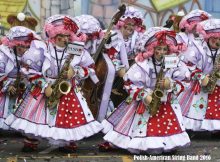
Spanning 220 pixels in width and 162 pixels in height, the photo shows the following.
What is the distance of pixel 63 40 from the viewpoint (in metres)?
9.66

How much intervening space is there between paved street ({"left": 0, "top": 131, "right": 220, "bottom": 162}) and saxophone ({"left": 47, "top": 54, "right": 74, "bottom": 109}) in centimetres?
65

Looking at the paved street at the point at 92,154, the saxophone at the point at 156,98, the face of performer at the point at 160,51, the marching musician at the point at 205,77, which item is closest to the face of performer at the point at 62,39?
the face of performer at the point at 160,51

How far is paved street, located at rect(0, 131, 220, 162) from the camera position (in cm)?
914

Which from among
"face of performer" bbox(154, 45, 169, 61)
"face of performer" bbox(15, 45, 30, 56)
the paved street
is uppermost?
"face of performer" bbox(154, 45, 169, 61)

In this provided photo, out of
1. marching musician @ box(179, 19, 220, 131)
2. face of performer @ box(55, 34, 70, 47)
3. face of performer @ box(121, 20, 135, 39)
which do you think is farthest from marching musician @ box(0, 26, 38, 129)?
marching musician @ box(179, 19, 220, 131)

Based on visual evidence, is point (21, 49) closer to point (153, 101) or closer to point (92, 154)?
point (92, 154)

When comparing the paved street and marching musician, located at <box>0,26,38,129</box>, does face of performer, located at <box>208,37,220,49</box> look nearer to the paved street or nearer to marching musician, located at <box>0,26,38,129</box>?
the paved street

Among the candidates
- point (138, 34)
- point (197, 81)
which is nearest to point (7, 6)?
point (138, 34)

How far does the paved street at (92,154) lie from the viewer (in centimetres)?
914

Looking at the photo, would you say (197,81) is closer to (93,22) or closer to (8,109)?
(93,22)

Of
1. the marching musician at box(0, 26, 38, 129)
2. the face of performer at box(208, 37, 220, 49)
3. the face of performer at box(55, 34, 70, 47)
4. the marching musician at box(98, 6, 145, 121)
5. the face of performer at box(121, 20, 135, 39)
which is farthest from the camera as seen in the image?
the face of performer at box(121, 20, 135, 39)

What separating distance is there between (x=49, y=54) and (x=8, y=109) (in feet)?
6.73

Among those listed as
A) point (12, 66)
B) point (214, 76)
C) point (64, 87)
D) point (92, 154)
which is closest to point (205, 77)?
point (214, 76)

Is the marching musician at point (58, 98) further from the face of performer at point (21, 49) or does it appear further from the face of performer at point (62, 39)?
the face of performer at point (21, 49)
